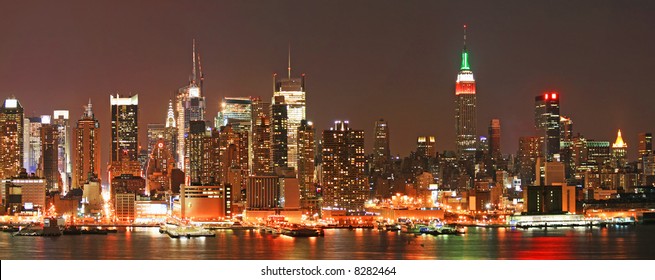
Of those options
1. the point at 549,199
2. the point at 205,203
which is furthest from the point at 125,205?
the point at 549,199

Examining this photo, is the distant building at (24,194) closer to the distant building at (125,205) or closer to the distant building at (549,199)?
the distant building at (125,205)

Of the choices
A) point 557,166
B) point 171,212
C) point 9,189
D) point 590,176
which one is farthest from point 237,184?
point 590,176

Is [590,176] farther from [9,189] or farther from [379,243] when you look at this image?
[379,243]

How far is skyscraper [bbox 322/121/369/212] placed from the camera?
63766 millimetres

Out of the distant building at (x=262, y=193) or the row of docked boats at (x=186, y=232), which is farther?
the distant building at (x=262, y=193)

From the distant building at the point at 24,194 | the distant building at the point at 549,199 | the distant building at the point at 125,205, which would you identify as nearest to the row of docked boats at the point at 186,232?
the distant building at the point at 125,205

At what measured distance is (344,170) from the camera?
6462 centimetres

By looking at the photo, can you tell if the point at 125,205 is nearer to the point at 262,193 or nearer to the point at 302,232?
the point at 262,193

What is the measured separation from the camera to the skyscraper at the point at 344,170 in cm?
6377

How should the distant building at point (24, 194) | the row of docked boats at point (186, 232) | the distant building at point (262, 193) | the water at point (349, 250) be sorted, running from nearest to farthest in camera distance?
the water at point (349, 250)
the row of docked boats at point (186, 232)
the distant building at point (262, 193)
the distant building at point (24, 194)

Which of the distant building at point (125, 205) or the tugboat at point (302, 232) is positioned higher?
the distant building at point (125, 205)

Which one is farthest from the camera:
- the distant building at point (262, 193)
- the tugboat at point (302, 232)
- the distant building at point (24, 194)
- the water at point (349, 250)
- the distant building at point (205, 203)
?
the distant building at point (24, 194)

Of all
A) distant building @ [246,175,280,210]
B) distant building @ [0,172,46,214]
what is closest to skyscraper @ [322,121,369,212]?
distant building @ [246,175,280,210]
